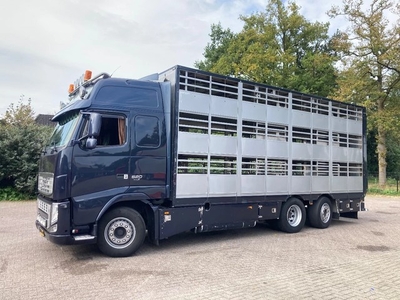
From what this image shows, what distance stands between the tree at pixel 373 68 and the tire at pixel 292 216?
1589cm

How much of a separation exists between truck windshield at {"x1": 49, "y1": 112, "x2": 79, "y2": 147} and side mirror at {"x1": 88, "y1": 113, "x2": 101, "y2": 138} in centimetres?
40

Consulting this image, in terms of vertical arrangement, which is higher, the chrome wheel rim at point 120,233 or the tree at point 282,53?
the tree at point 282,53

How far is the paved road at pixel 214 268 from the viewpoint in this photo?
16.2 ft

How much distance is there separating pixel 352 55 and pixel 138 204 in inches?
870

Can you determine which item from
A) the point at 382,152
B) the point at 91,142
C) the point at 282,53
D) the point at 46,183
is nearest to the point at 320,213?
the point at 91,142

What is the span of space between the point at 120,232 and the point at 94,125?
2.05 metres

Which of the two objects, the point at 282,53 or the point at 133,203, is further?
the point at 282,53

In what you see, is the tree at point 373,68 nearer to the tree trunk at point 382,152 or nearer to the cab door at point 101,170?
the tree trunk at point 382,152

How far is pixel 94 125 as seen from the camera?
6.17 metres

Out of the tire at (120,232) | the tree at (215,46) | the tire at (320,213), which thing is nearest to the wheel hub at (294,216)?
the tire at (320,213)

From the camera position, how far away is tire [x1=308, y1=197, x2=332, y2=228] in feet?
32.2

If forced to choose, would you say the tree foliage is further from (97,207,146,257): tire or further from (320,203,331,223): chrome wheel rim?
(320,203,331,223): chrome wheel rim

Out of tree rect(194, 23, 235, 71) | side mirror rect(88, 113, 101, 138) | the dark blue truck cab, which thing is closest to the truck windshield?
the dark blue truck cab

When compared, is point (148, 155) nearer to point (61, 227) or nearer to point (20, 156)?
point (61, 227)
